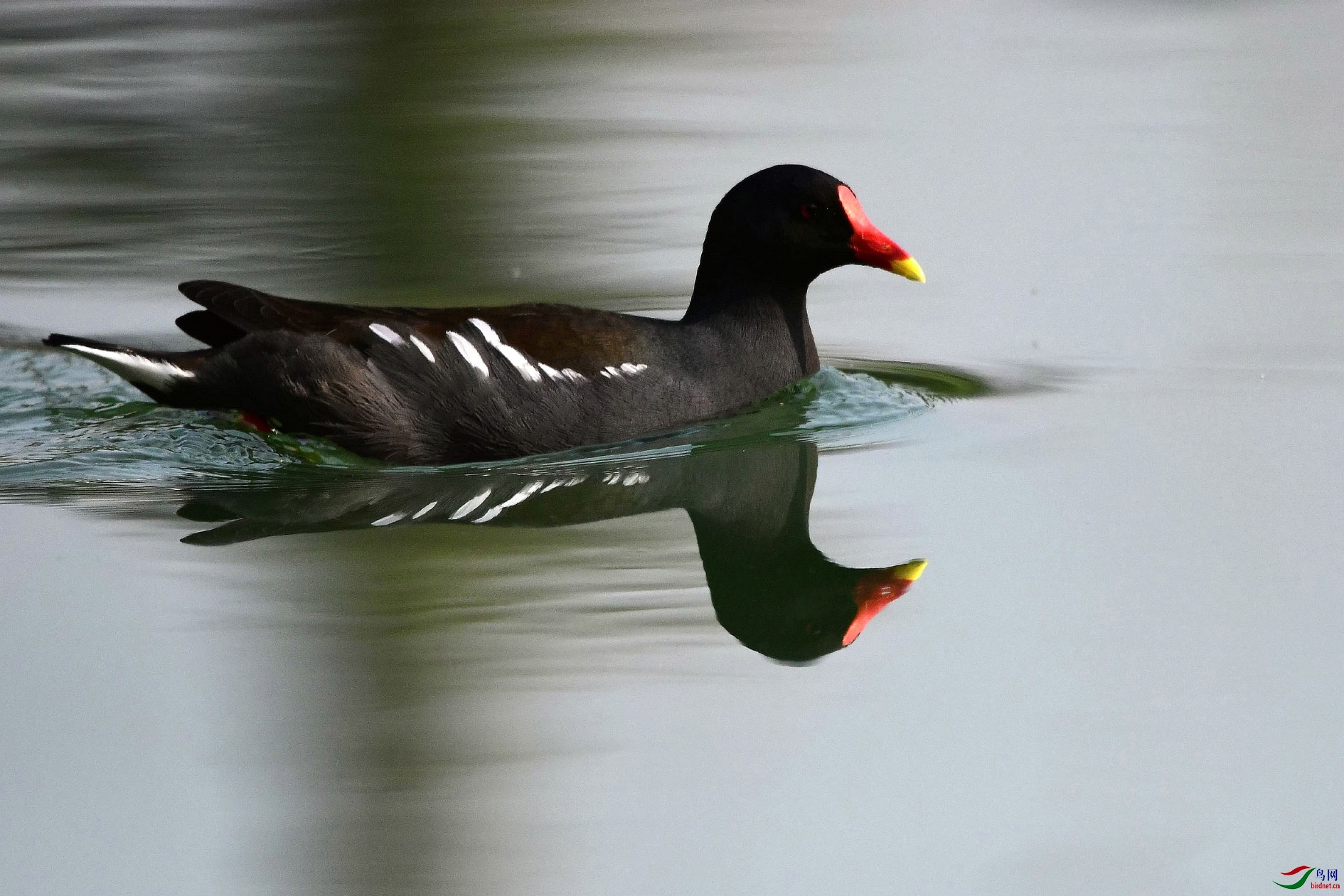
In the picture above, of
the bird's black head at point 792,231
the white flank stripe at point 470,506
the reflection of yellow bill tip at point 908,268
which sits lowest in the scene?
the white flank stripe at point 470,506

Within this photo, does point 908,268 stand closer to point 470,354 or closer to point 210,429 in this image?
point 470,354

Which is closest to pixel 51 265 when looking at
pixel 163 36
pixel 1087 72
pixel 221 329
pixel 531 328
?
pixel 221 329

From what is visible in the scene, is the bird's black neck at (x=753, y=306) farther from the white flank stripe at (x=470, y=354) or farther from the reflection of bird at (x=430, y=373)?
the white flank stripe at (x=470, y=354)

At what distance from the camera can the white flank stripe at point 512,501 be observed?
5090mm

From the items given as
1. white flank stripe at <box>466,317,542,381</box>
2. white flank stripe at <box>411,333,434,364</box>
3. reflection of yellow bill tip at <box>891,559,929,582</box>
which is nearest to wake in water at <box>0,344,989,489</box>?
white flank stripe at <box>466,317,542,381</box>

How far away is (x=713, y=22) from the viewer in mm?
12164

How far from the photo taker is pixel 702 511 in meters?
5.21

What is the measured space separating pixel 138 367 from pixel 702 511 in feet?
5.82

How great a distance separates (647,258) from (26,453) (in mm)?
2815

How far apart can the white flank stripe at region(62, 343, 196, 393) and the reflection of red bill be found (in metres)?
2.27

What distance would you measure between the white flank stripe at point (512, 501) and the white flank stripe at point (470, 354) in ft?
1.26

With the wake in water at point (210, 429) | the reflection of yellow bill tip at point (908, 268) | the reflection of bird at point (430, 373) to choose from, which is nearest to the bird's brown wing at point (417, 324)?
the reflection of bird at point (430, 373)

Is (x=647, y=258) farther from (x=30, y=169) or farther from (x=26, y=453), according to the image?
(x=30, y=169)

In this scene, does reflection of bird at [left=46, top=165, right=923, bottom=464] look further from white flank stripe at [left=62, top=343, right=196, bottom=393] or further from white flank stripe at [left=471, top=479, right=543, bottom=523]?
→ white flank stripe at [left=471, top=479, right=543, bottom=523]
